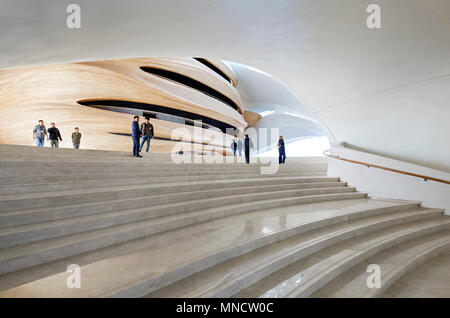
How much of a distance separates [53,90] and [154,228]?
12.4 meters

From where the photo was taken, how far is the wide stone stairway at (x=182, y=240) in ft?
6.14

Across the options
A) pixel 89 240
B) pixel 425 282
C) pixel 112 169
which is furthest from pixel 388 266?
pixel 112 169

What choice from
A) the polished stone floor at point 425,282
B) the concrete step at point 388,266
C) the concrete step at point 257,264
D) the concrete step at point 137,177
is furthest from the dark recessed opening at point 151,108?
the polished stone floor at point 425,282

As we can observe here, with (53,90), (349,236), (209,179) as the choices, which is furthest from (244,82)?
(349,236)

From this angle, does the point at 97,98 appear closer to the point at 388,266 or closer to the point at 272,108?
the point at 388,266

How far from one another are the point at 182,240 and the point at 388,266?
254 cm

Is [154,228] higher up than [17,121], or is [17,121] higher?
[17,121]

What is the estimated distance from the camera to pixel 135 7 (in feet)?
12.3

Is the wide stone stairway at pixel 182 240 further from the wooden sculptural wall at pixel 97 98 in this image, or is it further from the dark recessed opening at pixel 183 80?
the dark recessed opening at pixel 183 80

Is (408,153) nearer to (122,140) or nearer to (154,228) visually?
(154,228)

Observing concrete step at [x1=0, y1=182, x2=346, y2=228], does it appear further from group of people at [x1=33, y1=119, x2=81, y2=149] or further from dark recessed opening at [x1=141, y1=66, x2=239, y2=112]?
dark recessed opening at [x1=141, y1=66, x2=239, y2=112]

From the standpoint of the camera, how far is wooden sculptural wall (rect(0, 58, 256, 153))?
11164 millimetres

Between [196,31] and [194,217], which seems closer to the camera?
[194,217]
